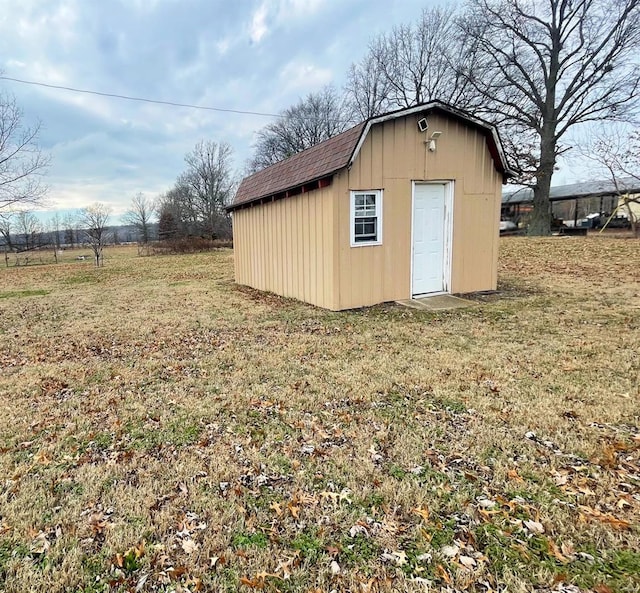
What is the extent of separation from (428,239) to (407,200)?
972mm

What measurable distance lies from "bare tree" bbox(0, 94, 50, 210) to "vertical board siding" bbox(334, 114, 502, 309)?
59.0 ft

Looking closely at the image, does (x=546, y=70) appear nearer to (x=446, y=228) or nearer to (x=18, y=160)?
(x=446, y=228)

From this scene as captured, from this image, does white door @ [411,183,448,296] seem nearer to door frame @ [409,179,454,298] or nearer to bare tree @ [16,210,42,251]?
door frame @ [409,179,454,298]

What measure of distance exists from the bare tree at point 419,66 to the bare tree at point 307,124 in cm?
384

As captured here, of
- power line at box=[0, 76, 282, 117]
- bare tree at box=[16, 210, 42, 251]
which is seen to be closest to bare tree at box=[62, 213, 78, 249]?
bare tree at box=[16, 210, 42, 251]

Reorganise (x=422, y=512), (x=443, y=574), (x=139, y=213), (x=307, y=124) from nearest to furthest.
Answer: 1. (x=443, y=574)
2. (x=422, y=512)
3. (x=307, y=124)
4. (x=139, y=213)

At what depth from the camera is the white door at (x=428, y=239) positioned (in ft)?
25.6

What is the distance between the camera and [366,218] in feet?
24.1

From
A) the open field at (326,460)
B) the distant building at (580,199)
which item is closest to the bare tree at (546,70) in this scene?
the distant building at (580,199)

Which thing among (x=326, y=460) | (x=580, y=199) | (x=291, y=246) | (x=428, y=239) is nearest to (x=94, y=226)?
(x=291, y=246)

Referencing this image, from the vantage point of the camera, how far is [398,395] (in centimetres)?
370

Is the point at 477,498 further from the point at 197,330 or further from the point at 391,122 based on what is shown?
the point at 391,122

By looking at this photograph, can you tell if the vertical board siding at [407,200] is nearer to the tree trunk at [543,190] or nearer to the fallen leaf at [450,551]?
the fallen leaf at [450,551]

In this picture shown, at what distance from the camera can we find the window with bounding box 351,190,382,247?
7227 mm
